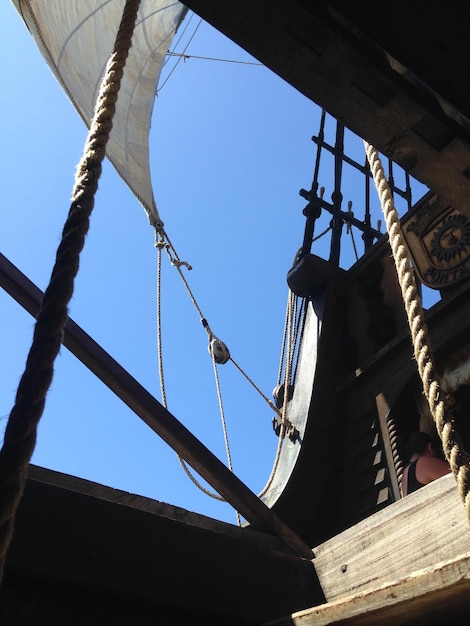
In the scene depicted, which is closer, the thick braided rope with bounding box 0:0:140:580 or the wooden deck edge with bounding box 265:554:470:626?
the thick braided rope with bounding box 0:0:140:580

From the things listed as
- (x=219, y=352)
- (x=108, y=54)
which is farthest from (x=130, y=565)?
(x=108, y=54)

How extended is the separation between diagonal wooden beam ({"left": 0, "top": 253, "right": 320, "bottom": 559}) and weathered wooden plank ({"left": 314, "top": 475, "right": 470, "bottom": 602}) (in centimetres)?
15

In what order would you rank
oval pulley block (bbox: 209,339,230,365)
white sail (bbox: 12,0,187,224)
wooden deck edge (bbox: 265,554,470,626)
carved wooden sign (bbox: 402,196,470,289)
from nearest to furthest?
wooden deck edge (bbox: 265,554,470,626) → carved wooden sign (bbox: 402,196,470,289) → oval pulley block (bbox: 209,339,230,365) → white sail (bbox: 12,0,187,224)

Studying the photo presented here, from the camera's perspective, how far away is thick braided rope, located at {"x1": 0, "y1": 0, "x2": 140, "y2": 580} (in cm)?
61

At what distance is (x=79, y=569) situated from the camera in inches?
49.2

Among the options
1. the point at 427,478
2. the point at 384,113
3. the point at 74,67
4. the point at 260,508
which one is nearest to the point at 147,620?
the point at 260,508

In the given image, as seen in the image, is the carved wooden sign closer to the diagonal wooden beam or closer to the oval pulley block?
the oval pulley block

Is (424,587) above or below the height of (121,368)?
below

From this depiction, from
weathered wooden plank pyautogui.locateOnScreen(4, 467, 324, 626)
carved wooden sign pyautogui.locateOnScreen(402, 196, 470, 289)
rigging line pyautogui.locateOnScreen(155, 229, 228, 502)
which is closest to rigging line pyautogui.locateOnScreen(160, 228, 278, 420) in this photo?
rigging line pyautogui.locateOnScreen(155, 229, 228, 502)

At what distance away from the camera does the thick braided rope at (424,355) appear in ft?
3.33

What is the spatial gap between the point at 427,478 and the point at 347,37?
246 cm

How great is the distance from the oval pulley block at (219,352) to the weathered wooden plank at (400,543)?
318cm

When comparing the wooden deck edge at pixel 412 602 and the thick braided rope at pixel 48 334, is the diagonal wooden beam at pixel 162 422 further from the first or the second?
the thick braided rope at pixel 48 334

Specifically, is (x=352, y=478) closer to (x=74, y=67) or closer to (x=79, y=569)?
(x=79, y=569)
